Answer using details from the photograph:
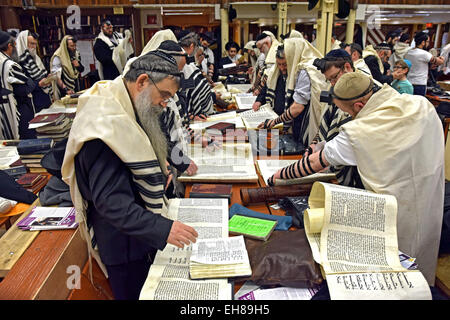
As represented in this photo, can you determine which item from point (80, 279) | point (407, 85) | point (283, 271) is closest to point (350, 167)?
point (283, 271)

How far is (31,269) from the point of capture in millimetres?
1587

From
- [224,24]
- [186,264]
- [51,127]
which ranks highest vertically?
[224,24]

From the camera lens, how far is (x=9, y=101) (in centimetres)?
462

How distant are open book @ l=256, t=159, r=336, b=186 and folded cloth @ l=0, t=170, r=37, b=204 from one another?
1502mm

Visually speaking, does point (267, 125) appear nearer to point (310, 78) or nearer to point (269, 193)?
point (310, 78)

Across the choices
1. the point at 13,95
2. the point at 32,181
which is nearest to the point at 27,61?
the point at 13,95

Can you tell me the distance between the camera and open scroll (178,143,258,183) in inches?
84.8

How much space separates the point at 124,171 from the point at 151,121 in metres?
0.28

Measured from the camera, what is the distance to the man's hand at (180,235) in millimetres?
1368

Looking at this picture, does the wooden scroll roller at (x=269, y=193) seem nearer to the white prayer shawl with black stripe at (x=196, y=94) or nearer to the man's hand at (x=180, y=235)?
the man's hand at (x=180, y=235)

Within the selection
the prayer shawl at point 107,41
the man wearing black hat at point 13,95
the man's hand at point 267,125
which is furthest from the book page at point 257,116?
the prayer shawl at point 107,41

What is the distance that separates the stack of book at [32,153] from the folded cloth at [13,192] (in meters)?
0.44

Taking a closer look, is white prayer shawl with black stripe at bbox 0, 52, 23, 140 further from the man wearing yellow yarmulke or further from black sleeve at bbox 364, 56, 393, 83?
black sleeve at bbox 364, 56, 393, 83
